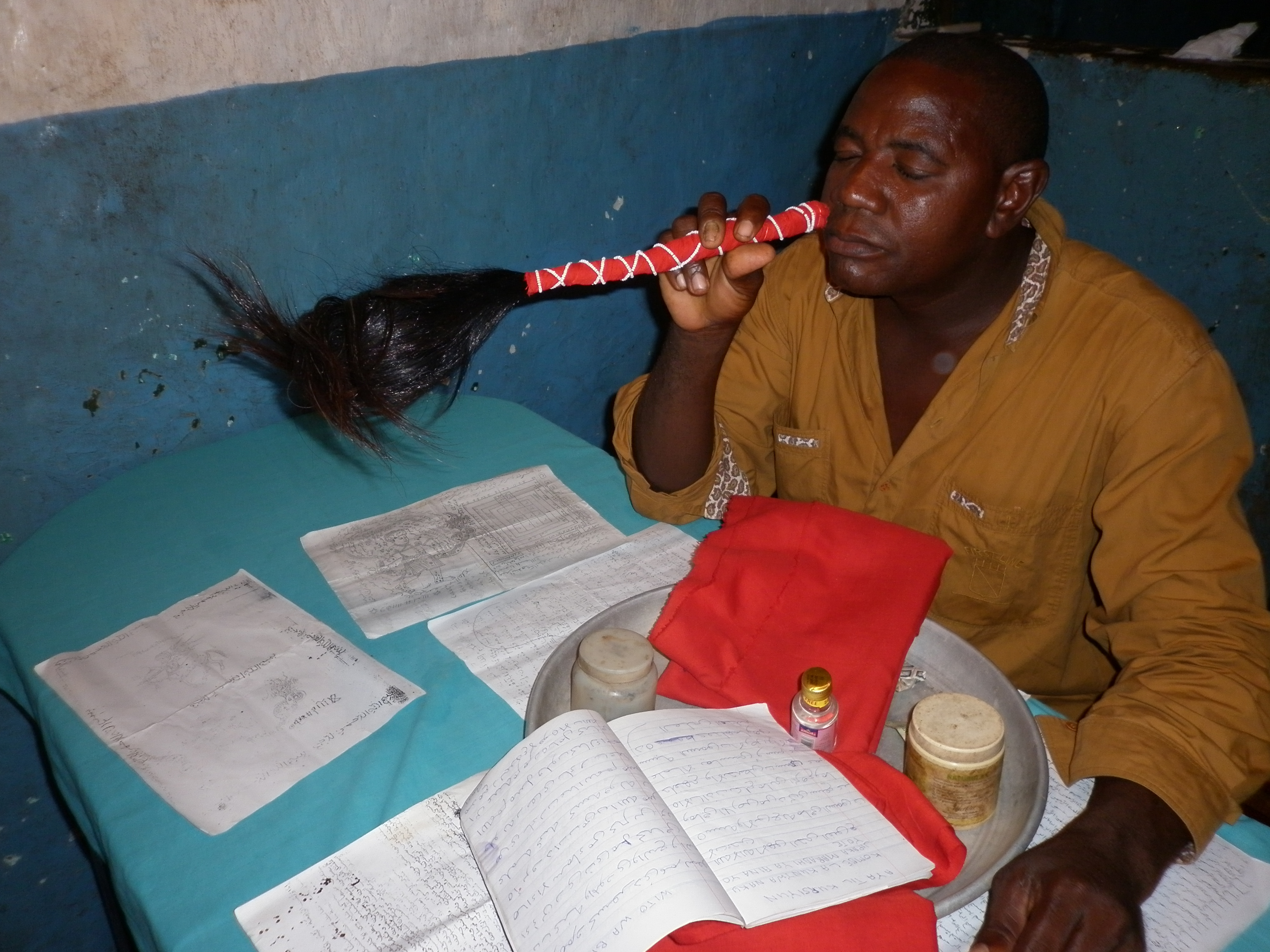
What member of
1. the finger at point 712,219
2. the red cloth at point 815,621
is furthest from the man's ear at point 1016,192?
the red cloth at point 815,621

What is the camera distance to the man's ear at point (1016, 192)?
1.26 m

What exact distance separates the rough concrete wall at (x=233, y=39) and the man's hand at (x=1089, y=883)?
1.62 meters

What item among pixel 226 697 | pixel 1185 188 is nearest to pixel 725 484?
pixel 226 697

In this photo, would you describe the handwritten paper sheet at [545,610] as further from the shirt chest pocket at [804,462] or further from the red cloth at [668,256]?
the red cloth at [668,256]

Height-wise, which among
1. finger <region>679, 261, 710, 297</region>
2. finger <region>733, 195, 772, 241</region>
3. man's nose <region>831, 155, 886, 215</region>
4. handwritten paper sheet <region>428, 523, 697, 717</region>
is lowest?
handwritten paper sheet <region>428, 523, 697, 717</region>

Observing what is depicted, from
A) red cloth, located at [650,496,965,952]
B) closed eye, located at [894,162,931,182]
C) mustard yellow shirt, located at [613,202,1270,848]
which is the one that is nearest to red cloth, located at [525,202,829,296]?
closed eye, located at [894,162,931,182]

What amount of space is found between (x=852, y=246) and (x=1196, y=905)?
0.89 metres

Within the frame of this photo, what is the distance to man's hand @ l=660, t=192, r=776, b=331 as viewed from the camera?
1267 millimetres

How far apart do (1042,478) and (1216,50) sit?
180 centimetres

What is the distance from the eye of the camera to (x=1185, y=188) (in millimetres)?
2402

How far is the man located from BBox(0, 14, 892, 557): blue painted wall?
67 centimetres

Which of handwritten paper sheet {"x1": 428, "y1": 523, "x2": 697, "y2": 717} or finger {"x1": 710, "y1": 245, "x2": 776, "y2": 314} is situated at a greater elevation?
finger {"x1": 710, "y1": 245, "x2": 776, "y2": 314}

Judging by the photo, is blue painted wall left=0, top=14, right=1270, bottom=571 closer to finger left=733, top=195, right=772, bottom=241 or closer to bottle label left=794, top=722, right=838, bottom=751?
finger left=733, top=195, right=772, bottom=241

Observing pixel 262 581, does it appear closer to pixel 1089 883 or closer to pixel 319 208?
pixel 319 208
